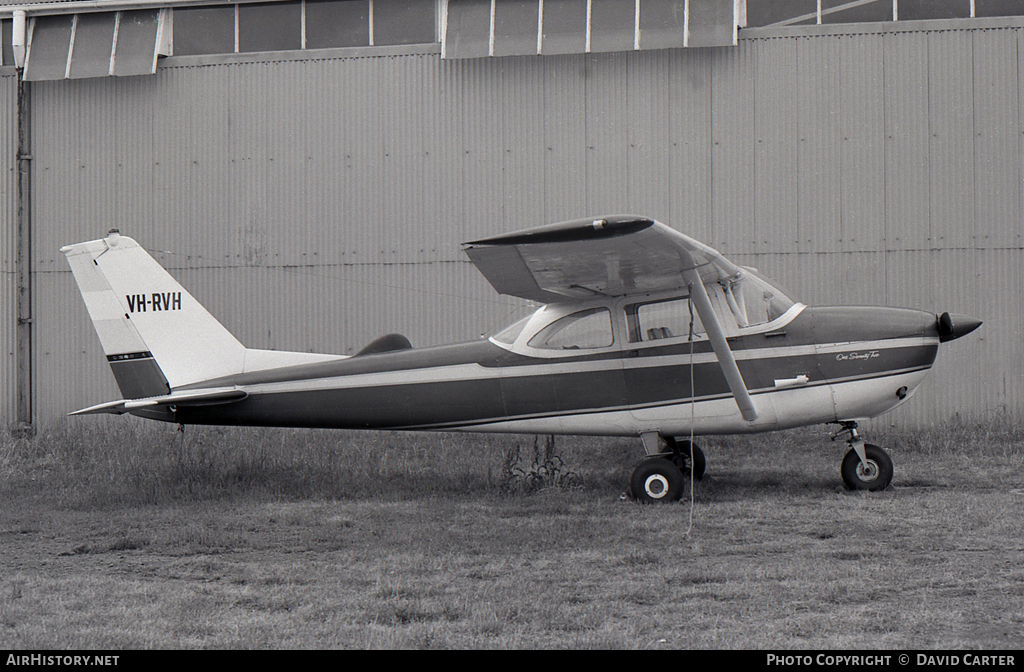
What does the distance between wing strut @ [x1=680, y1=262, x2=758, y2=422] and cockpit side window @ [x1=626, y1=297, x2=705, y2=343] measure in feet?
1.44

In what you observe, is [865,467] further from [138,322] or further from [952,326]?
[138,322]

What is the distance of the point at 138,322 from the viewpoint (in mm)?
8797

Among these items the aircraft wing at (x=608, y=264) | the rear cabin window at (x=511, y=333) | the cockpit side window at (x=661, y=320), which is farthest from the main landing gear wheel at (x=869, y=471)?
the rear cabin window at (x=511, y=333)

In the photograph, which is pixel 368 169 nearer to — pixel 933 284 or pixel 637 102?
pixel 637 102

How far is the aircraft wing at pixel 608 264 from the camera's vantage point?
21.1 feet

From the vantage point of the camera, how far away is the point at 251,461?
10.1 m

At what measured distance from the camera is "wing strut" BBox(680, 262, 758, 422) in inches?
297

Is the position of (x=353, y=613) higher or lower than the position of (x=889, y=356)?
lower

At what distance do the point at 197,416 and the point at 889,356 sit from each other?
6.18 meters

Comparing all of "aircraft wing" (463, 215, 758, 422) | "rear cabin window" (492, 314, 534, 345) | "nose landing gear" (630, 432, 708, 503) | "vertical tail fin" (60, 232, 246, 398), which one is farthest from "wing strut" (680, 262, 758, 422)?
"vertical tail fin" (60, 232, 246, 398)

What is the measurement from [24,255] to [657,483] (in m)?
9.89

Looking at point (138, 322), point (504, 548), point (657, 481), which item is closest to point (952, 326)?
point (657, 481)

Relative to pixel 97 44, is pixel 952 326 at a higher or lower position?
lower
